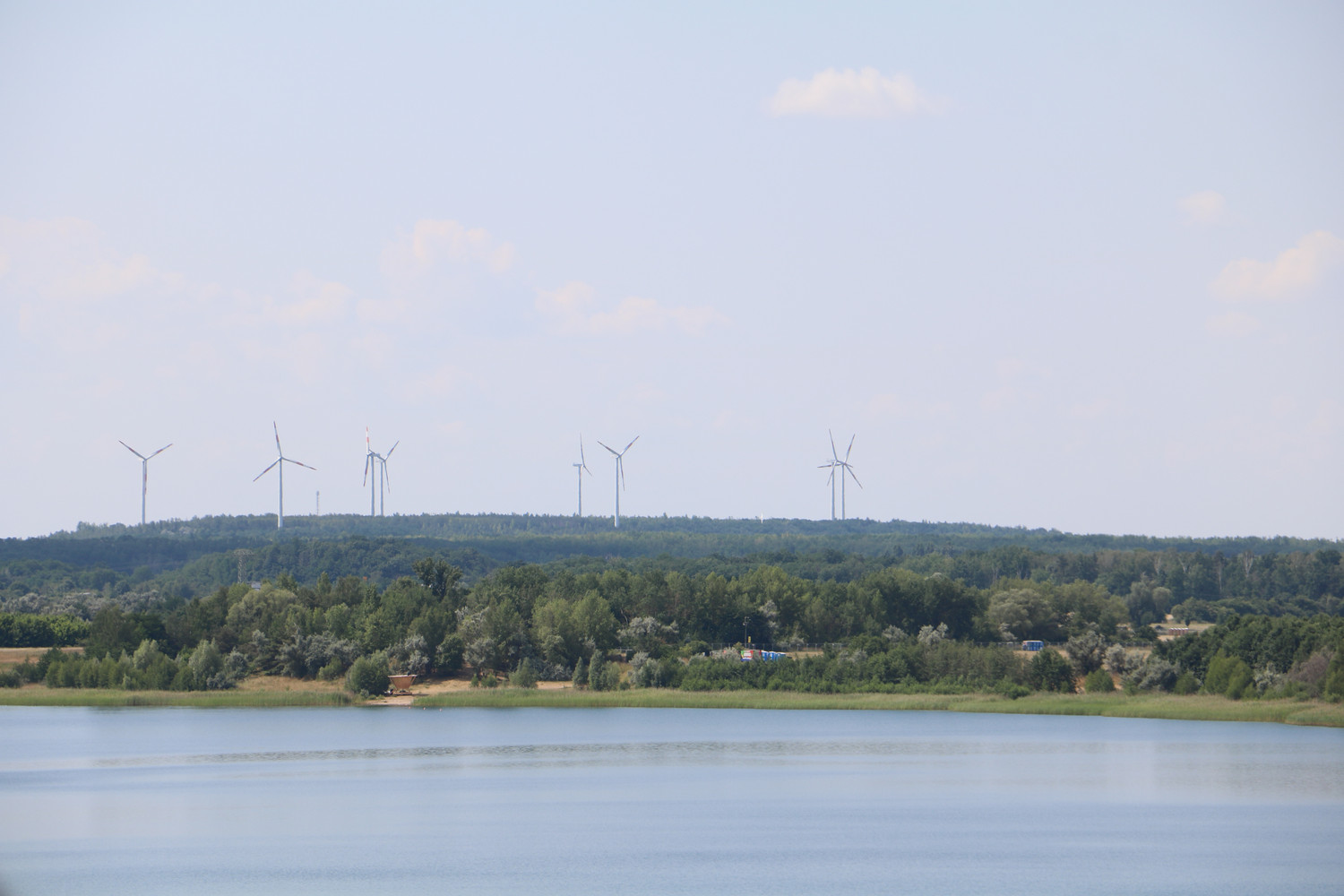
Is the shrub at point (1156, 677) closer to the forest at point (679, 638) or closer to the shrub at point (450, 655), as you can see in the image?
the forest at point (679, 638)

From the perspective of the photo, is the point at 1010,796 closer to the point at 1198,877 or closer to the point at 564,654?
the point at 1198,877

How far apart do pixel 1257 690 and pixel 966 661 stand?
1945cm

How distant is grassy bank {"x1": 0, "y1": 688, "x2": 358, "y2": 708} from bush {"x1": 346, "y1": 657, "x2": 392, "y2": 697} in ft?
3.88

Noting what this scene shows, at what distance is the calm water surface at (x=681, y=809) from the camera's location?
164 feet

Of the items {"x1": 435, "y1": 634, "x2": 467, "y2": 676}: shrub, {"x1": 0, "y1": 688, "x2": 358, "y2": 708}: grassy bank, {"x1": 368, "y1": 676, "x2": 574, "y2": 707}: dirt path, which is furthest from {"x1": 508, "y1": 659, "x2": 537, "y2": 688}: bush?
{"x1": 0, "y1": 688, "x2": 358, "y2": 708}: grassy bank

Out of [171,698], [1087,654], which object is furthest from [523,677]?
[1087,654]

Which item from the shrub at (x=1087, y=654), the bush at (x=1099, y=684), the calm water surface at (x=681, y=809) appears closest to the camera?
the calm water surface at (x=681, y=809)

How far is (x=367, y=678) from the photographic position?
113m

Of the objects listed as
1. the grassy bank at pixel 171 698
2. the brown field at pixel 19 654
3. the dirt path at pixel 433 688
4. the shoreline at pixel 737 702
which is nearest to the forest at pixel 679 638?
the dirt path at pixel 433 688

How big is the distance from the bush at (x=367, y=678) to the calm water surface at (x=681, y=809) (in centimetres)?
1553

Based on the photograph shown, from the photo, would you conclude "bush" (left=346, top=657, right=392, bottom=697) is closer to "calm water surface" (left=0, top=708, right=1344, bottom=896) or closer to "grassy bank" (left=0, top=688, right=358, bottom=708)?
"grassy bank" (left=0, top=688, right=358, bottom=708)

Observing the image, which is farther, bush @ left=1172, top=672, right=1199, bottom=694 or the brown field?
the brown field

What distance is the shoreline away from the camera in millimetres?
91875

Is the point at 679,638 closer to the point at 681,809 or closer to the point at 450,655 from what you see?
the point at 450,655
